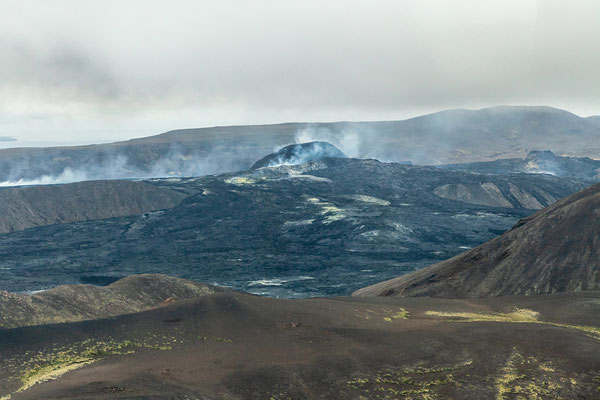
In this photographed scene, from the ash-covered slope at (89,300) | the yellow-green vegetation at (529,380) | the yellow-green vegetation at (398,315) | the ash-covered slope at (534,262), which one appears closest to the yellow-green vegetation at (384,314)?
the yellow-green vegetation at (398,315)

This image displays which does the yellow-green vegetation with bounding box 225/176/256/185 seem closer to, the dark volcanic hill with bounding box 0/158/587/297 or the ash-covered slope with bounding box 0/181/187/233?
the dark volcanic hill with bounding box 0/158/587/297

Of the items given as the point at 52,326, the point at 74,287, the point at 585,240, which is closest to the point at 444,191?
the point at 585,240

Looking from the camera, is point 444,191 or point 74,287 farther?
point 444,191

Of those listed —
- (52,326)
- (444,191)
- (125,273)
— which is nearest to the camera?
(52,326)

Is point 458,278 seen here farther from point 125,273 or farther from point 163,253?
point 163,253

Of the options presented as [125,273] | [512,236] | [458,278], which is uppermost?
[512,236]

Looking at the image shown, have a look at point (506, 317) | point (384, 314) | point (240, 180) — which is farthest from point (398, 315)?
point (240, 180)
